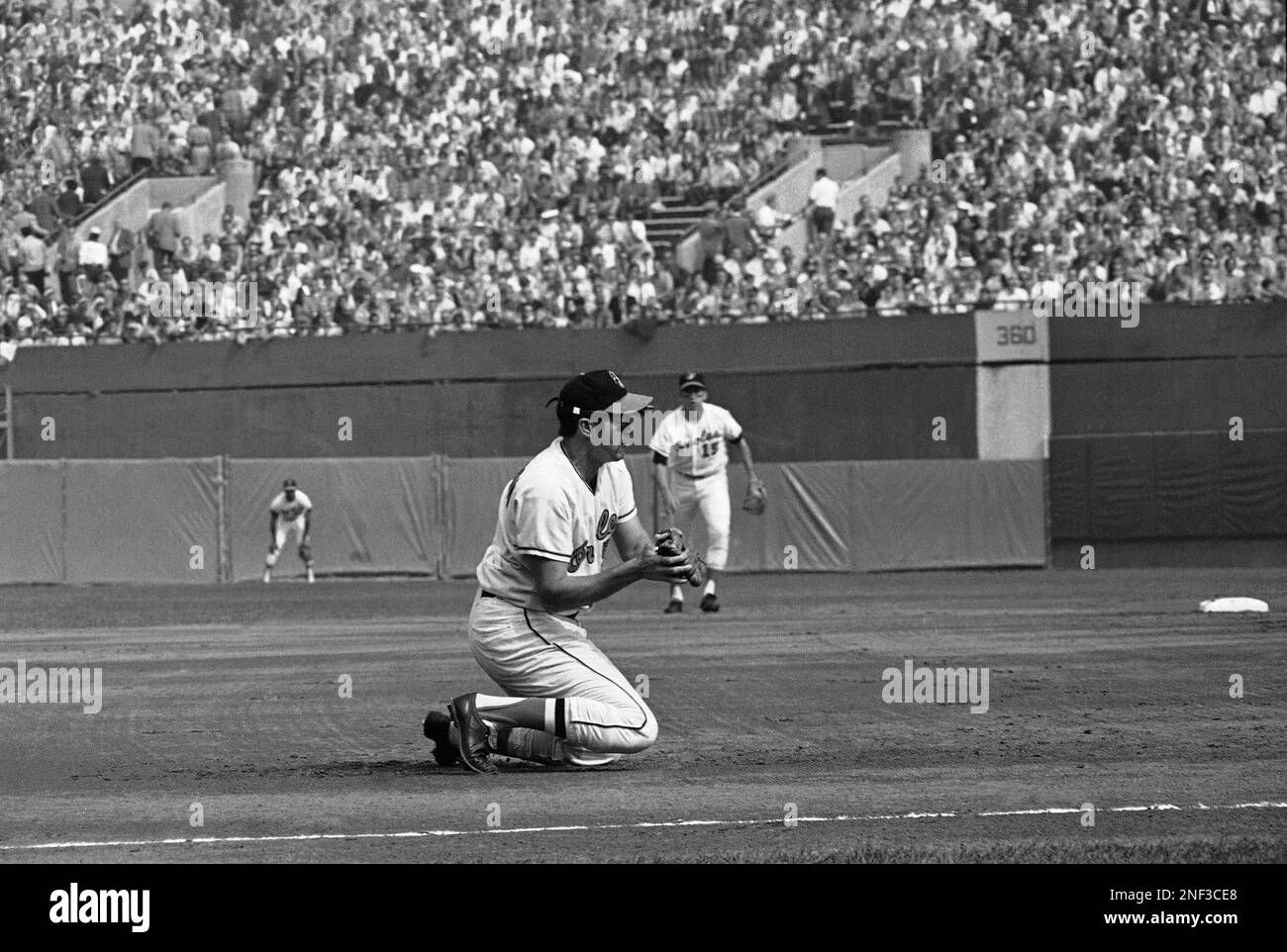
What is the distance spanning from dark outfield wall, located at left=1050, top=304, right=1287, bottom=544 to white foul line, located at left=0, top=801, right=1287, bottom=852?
18.9 metres

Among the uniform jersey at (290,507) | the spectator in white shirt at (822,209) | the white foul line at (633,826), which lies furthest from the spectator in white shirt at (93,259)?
the white foul line at (633,826)

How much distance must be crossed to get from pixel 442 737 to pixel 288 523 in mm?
18423

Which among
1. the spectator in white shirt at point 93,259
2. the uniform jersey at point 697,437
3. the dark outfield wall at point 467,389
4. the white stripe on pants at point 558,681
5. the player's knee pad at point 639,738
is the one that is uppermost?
the spectator in white shirt at point 93,259

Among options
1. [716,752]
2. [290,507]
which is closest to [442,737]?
[716,752]

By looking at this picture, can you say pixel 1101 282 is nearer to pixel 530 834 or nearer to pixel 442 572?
pixel 442 572

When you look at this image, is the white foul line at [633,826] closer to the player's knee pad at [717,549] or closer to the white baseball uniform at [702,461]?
the player's knee pad at [717,549]

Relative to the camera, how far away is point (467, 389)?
27.9 metres

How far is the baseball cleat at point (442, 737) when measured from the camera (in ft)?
28.2

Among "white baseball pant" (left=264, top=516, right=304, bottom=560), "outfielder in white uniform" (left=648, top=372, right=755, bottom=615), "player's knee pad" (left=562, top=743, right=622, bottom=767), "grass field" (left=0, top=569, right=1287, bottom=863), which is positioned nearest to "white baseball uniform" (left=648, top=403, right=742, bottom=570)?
"outfielder in white uniform" (left=648, top=372, right=755, bottom=615)

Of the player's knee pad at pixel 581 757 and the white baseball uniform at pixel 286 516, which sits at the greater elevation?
the white baseball uniform at pixel 286 516

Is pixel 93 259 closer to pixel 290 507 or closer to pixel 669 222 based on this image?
pixel 290 507

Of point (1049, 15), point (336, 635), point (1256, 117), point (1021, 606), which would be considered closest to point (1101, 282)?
point (1256, 117)
